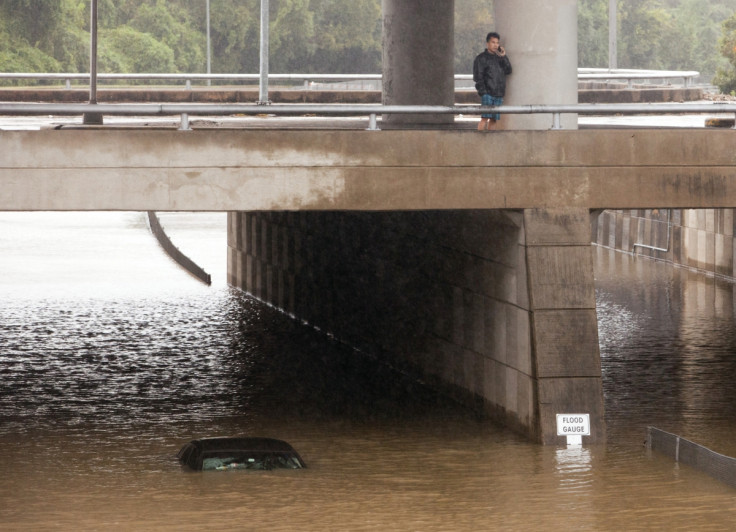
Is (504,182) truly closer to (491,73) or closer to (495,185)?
(495,185)

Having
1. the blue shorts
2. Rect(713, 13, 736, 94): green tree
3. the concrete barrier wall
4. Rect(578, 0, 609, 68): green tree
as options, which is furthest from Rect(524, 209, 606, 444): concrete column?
Rect(578, 0, 609, 68): green tree

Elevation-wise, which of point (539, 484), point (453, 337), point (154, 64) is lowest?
point (539, 484)

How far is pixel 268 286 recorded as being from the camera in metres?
37.1

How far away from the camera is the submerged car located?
17391 mm

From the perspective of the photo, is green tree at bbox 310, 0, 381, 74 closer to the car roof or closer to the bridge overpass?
the bridge overpass

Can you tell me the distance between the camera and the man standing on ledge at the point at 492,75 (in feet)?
64.2

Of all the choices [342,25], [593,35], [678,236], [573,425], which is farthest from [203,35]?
[573,425]

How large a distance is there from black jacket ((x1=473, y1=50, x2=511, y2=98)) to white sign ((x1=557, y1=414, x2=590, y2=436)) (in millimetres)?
5017

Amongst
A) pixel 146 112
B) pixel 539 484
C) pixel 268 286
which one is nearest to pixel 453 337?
pixel 539 484

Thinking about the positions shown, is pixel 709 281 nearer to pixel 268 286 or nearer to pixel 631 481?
pixel 268 286

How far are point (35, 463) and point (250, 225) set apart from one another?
20.4 m

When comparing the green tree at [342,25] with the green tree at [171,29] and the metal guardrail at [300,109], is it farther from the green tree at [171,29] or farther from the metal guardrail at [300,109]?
the metal guardrail at [300,109]

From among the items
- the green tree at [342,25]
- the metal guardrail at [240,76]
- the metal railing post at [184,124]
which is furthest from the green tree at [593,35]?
the metal railing post at [184,124]

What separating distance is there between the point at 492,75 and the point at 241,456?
6.90m
